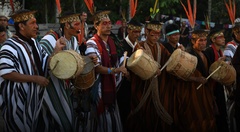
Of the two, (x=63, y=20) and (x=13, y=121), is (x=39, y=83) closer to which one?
(x=13, y=121)

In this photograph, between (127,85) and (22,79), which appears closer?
(22,79)

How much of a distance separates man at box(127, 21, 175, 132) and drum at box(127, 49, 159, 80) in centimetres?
51

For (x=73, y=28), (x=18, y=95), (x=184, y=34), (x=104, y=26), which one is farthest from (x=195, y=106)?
(x=184, y=34)

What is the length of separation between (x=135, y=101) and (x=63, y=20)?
1.72m

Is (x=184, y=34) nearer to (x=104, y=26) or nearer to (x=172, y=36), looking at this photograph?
(x=172, y=36)

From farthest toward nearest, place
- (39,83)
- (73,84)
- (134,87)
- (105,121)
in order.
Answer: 1. (134,87)
2. (105,121)
3. (73,84)
4. (39,83)

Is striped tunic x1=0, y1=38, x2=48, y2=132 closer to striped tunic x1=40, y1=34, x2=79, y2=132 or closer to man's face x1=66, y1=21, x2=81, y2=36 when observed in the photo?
striped tunic x1=40, y1=34, x2=79, y2=132

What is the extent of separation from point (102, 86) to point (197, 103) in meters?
1.53

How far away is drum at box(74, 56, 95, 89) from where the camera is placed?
577 centimetres

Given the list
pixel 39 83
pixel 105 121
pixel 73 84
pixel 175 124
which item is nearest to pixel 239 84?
pixel 175 124

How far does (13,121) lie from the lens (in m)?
5.16

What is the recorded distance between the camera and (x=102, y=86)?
20.6ft

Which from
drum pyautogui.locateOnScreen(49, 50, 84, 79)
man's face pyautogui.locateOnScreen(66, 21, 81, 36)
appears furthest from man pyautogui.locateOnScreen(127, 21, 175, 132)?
drum pyautogui.locateOnScreen(49, 50, 84, 79)

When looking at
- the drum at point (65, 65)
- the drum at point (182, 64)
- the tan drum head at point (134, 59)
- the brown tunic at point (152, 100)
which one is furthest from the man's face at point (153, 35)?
the drum at point (65, 65)
